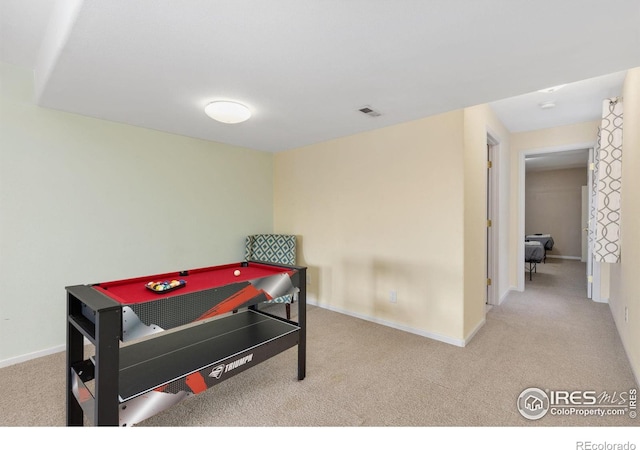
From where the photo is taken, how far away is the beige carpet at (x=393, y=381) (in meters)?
1.73

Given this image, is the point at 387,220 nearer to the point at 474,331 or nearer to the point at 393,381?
the point at 474,331

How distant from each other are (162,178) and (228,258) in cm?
124

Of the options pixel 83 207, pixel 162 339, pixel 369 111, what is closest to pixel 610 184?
pixel 369 111

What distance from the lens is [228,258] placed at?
3793 mm

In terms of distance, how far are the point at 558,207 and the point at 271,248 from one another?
8396 mm

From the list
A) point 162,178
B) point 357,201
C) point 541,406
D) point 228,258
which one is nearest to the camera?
point 541,406

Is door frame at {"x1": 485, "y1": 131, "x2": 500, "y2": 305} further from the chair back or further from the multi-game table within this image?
the multi-game table

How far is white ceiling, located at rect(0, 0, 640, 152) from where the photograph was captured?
1355 mm

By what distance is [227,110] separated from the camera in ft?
7.45

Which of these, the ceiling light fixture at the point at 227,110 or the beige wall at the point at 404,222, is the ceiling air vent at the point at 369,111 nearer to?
the beige wall at the point at 404,222

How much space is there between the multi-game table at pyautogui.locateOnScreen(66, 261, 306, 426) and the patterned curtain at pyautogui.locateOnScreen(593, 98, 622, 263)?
127 inches

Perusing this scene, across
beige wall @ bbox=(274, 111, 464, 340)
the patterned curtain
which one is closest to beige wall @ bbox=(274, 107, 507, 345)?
beige wall @ bbox=(274, 111, 464, 340)
